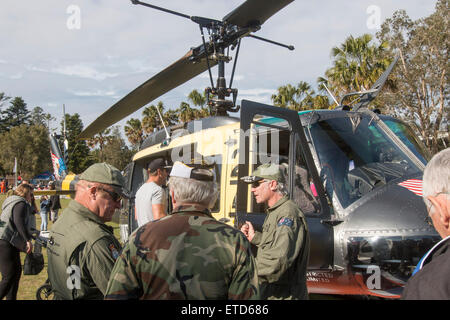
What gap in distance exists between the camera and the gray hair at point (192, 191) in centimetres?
182

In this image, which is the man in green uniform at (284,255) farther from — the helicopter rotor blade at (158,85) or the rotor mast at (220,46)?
the helicopter rotor blade at (158,85)

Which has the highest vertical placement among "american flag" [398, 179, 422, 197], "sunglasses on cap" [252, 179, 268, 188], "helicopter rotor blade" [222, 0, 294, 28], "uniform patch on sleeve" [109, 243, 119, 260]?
"helicopter rotor blade" [222, 0, 294, 28]

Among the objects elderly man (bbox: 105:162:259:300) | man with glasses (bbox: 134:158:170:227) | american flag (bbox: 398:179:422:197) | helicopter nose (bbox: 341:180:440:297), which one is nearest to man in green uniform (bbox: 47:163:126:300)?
elderly man (bbox: 105:162:259:300)

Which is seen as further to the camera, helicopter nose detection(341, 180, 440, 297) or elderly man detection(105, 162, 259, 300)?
helicopter nose detection(341, 180, 440, 297)

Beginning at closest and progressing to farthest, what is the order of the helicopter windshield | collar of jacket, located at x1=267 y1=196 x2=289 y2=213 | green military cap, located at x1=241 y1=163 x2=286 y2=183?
1. collar of jacket, located at x1=267 y1=196 x2=289 y2=213
2. green military cap, located at x1=241 y1=163 x2=286 y2=183
3. the helicopter windshield

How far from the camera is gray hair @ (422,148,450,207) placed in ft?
4.47

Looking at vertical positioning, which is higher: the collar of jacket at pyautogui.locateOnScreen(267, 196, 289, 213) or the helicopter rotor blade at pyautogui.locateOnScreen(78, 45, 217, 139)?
the helicopter rotor blade at pyautogui.locateOnScreen(78, 45, 217, 139)

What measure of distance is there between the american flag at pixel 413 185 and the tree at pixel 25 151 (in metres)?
62.6

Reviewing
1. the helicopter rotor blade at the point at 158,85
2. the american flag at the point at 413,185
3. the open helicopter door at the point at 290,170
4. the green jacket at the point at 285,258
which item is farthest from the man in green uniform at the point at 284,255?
the helicopter rotor blade at the point at 158,85

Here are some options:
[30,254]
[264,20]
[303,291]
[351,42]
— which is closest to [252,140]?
[264,20]

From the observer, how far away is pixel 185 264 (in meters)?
1.64

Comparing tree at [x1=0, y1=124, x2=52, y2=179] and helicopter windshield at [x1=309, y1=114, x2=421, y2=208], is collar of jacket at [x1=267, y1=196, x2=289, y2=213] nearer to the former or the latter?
helicopter windshield at [x1=309, y1=114, x2=421, y2=208]

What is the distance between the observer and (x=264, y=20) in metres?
3.97

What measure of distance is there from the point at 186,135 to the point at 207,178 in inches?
141
